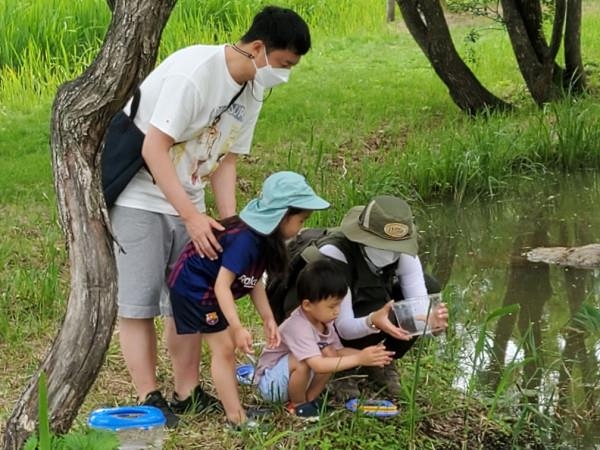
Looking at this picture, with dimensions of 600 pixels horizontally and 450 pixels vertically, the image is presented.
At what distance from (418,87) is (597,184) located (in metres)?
2.79

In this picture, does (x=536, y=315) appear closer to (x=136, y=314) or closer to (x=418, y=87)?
(x=136, y=314)

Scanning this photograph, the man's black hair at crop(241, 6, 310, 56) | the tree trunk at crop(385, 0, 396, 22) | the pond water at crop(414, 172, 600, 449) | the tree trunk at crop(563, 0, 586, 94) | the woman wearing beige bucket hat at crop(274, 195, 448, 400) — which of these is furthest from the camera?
the tree trunk at crop(385, 0, 396, 22)

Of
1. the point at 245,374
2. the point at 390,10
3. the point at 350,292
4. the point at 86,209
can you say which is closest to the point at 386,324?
the point at 350,292

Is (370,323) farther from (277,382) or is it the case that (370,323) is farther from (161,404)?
(161,404)

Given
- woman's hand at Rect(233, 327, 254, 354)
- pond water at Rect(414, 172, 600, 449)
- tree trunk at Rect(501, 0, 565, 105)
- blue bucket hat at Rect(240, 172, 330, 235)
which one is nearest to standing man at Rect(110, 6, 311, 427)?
blue bucket hat at Rect(240, 172, 330, 235)

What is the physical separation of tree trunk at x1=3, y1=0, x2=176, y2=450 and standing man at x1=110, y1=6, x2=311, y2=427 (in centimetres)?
21

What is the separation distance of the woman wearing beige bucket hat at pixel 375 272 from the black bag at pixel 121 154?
29.0 inches

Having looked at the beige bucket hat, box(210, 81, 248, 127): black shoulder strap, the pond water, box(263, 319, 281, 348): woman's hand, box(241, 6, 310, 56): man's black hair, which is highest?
box(241, 6, 310, 56): man's black hair

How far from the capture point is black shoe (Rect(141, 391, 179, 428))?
369 cm

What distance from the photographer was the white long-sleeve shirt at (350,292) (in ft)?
12.4

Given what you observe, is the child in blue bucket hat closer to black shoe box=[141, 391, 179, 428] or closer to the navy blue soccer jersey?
the navy blue soccer jersey

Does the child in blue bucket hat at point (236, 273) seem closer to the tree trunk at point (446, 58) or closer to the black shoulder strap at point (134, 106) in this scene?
the black shoulder strap at point (134, 106)

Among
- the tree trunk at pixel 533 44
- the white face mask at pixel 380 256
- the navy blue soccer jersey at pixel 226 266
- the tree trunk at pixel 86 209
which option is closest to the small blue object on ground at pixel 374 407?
the white face mask at pixel 380 256

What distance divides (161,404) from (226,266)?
2.06 feet
